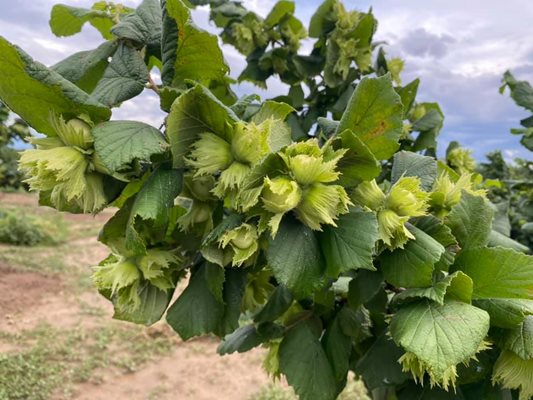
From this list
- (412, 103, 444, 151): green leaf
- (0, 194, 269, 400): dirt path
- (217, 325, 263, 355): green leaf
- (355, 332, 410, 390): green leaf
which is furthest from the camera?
(0, 194, 269, 400): dirt path

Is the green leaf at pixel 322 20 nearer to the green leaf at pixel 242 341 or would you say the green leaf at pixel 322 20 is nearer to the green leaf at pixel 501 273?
the green leaf at pixel 242 341

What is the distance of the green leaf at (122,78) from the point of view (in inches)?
31.1

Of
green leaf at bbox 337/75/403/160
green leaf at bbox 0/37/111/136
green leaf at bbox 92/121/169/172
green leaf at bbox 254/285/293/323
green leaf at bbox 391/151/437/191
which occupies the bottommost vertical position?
green leaf at bbox 254/285/293/323

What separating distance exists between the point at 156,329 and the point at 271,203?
5.54 meters

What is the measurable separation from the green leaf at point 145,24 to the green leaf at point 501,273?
0.67 meters

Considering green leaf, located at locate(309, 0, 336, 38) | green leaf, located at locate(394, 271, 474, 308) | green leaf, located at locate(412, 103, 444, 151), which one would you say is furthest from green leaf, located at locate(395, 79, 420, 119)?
green leaf, located at locate(394, 271, 474, 308)

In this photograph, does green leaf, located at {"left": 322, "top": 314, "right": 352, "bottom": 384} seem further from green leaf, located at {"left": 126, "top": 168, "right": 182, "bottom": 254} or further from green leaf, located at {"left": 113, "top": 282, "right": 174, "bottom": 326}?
green leaf, located at {"left": 126, "top": 168, "right": 182, "bottom": 254}

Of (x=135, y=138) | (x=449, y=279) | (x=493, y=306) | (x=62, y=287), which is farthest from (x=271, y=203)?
(x=62, y=287)

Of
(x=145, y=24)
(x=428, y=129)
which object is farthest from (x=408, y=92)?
(x=145, y=24)

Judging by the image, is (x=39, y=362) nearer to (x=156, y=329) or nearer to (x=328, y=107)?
(x=156, y=329)

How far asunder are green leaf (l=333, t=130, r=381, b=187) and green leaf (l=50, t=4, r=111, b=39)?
25.0 inches

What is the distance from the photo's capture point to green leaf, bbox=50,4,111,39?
109cm

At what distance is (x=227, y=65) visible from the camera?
0.87 m

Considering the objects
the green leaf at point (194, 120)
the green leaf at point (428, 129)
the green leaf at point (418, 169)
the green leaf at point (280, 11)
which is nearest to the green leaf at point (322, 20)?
the green leaf at point (280, 11)
